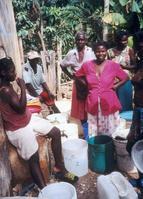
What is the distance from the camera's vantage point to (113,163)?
5035 mm

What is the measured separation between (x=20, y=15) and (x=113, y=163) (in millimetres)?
7992

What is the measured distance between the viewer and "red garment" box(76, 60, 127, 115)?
4.99 metres

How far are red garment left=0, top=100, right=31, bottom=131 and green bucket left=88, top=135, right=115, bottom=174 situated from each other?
1260 mm

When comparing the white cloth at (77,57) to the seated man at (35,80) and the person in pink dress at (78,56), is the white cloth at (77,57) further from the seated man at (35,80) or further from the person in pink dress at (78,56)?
the seated man at (35,80)

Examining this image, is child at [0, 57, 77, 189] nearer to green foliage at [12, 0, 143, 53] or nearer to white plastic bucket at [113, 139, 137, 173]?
white plastic bucket at [113, 139, 137, 173]

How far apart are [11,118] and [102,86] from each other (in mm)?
1581

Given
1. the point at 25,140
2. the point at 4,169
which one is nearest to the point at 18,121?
the point at 25,140

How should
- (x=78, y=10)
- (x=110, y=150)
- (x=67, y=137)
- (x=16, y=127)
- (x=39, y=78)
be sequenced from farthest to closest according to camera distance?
(x=78, y=10) → (x=39, y=78) → (x=67, y=137) → (x=110, y=150) → (x=16, y=127)

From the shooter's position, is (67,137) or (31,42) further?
(31,42)

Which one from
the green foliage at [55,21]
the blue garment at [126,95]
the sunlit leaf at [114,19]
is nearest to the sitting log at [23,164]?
the blue garment at [126,95]

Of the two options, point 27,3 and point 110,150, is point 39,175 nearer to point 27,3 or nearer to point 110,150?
point 110,150

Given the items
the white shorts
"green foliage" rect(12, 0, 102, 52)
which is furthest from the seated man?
"green foliage" rect(12, 0, 102, 52)

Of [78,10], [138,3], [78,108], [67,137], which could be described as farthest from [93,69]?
[78,10]

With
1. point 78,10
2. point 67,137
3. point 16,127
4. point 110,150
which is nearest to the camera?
point 16,127
